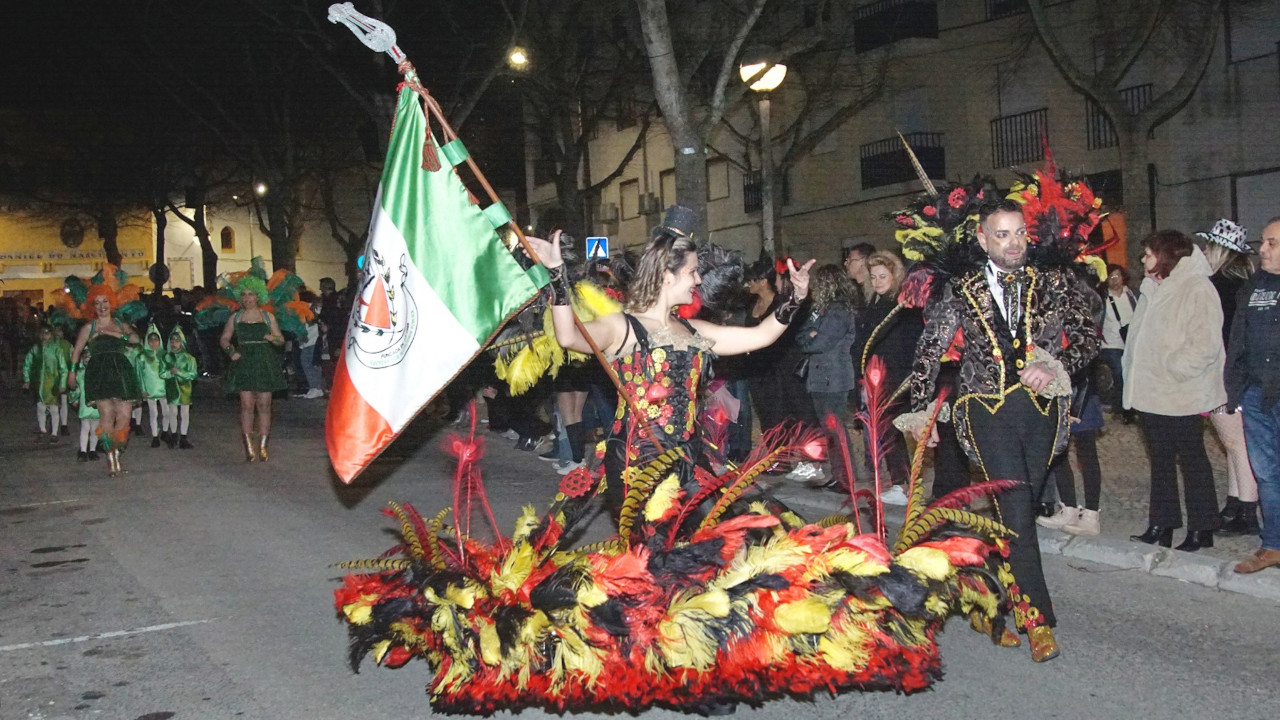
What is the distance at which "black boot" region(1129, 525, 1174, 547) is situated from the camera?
6.83 metres

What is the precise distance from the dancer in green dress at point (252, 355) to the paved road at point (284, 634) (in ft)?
6.36

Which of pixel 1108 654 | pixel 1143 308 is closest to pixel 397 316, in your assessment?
pixel 1108 654

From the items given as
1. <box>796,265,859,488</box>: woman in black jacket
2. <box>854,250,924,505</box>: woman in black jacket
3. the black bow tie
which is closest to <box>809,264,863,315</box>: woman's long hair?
<box>796,265,859,488</box>: woman in black jacket

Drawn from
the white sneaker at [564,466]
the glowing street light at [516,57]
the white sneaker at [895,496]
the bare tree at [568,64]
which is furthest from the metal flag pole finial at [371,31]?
the bare tree at [568,64]

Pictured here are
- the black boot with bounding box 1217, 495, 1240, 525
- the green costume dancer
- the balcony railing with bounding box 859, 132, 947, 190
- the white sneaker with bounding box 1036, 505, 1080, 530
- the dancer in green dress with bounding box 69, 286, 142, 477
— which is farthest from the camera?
the balcony railing with bounding box 859, 132, 947, 190

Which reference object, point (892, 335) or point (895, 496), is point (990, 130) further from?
point (895, 496)

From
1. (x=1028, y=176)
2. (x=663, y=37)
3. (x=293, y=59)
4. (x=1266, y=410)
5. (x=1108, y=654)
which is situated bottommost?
(x=1108, y=654)

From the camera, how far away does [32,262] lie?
54.8m

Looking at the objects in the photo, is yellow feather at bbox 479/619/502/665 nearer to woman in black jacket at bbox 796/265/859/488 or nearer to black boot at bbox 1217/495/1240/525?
black boot at bbox 1217/495/1240/525

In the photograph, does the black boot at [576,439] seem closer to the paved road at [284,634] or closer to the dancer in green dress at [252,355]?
the paved road at [284,634]

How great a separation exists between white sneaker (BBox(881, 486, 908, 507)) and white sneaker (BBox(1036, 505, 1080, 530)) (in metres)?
1.25

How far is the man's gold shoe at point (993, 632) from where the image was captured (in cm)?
505

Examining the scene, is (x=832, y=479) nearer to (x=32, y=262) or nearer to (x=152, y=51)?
(x=152, y=51)

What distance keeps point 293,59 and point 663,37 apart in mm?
17815
